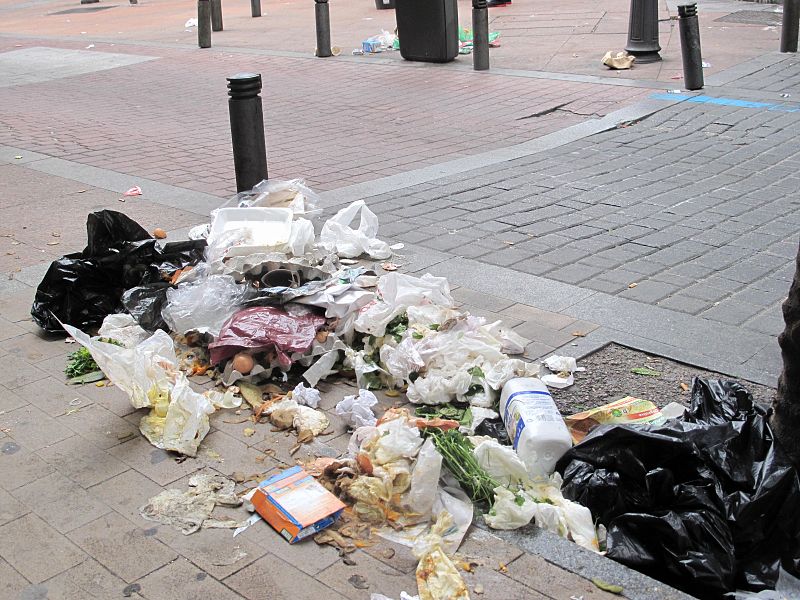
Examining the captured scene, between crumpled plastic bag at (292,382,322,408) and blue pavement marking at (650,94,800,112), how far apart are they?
691 cm

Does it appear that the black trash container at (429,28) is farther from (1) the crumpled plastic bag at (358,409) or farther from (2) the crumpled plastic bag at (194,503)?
(2) the crumpled plastic bag at (194,503)

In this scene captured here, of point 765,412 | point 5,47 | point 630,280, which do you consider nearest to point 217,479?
point 765,412

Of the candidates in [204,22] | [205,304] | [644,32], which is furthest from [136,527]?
[204,22]

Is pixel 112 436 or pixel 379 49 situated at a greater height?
pixel 379 49

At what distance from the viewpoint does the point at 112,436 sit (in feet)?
12.0

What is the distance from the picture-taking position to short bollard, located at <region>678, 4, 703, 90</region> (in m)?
9.67

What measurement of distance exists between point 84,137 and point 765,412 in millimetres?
7880

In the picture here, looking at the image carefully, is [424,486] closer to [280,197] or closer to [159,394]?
[159,394]

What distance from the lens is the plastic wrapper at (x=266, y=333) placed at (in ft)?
13.4

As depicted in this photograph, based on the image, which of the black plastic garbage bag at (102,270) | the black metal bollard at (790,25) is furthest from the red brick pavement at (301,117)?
the black metal bollard at (790,25)

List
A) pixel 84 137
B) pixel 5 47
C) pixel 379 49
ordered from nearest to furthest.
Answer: pixel 84 137, pixel 379 49, pixel 5 47

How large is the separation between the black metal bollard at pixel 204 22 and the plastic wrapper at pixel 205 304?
Result: 11730 mm

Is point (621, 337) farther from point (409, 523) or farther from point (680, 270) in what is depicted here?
point (409, 523)

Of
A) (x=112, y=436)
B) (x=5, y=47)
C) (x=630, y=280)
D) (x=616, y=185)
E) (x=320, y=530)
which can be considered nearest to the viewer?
(x=320, y=530)
